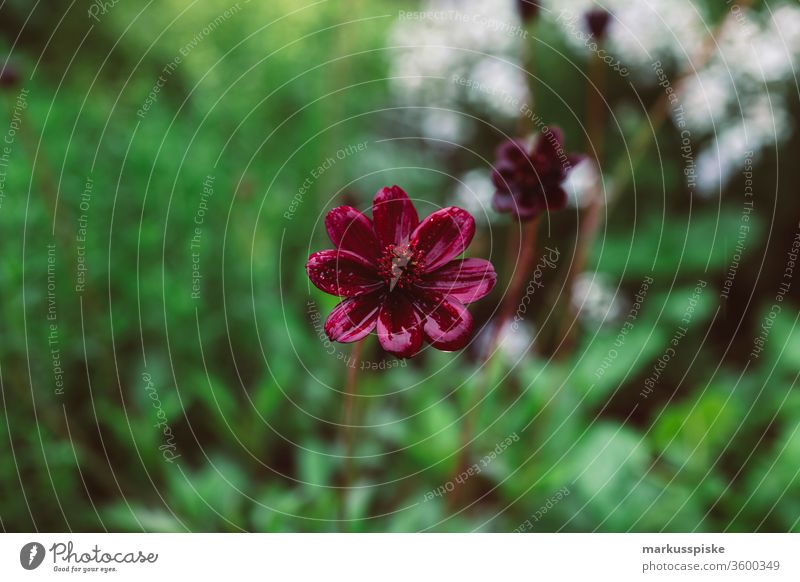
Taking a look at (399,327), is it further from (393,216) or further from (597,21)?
(597,21)

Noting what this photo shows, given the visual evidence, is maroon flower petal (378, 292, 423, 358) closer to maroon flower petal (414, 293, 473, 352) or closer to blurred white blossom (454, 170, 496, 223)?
maroon flower petal (414, 293, 473, 352)

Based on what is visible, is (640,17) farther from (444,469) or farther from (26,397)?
(26,397)

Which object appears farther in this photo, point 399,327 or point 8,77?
point 8,77
